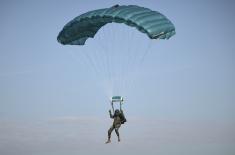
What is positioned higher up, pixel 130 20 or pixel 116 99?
pixel 130 20

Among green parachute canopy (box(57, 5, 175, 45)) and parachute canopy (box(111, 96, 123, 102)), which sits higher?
green parachute canopy (box(57, 5, 175, 45))

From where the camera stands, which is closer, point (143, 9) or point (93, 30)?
point (143, 9)

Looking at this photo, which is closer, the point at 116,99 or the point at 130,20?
the point at 130,20

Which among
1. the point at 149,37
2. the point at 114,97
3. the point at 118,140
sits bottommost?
the point at 118,140

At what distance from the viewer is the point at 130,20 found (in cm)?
3653

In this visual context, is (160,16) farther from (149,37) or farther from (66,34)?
(66,34)

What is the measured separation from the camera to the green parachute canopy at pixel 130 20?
120 ft

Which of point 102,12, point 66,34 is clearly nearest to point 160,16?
point 102,12

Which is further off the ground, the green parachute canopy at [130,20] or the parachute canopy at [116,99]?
the green parachute canopy at [130,20]

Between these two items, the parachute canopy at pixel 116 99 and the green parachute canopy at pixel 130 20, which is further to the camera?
the parachute canopy at pixel 116 99

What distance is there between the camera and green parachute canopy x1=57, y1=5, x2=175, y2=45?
36.5 m

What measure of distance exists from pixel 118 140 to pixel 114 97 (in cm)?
244

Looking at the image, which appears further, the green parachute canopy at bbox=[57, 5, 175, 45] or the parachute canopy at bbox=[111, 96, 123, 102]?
the parachute canopy at bbox=[111, 96, 123, 102]

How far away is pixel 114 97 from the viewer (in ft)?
121
